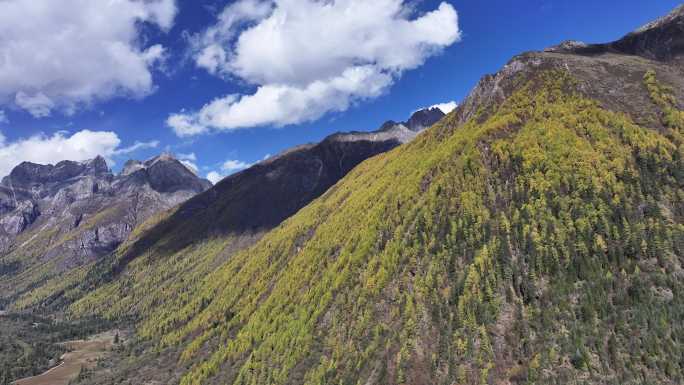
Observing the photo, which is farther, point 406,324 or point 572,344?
point 406,324

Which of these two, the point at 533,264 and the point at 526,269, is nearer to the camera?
the point at 533,264

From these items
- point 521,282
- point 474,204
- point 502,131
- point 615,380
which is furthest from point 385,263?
point 615,380

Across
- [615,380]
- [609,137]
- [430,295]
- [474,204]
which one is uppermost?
[609,137]

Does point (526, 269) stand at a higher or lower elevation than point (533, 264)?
lower

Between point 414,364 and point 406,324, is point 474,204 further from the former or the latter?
point 414,364

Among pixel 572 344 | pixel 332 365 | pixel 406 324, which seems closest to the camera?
pixel 572 344

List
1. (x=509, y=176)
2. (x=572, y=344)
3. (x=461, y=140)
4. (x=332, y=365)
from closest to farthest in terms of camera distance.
Answer: (x=572, y=344) < (x=332, y=365) < (x=509, y=176) < (x=461, y=140)

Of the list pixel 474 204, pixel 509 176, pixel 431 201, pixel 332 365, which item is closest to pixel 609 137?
pixel 509 176

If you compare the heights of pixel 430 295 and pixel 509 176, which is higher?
pixel 509 176
